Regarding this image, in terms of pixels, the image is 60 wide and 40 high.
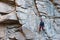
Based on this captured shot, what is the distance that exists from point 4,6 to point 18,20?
3.95 feet

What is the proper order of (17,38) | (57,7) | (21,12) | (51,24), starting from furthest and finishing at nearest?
(57,7), (51,24), (21,12), (17,38)

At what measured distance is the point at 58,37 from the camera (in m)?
9.66

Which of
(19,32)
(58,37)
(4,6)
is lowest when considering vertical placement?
(58,37)

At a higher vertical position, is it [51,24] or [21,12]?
[21,12]

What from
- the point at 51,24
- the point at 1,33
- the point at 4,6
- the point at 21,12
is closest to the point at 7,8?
the point at 4,6

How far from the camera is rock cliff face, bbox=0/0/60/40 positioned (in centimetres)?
881

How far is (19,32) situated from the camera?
8.85m

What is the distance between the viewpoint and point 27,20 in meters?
9.20

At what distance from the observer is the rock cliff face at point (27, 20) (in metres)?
8.81

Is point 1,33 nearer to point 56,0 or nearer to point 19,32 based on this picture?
point 19,32

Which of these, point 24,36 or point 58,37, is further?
point 58,37

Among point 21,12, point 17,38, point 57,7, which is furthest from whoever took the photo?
point 57,7

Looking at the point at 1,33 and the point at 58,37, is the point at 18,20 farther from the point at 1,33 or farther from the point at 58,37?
the point at 58,37

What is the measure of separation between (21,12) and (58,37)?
8.37 ft
